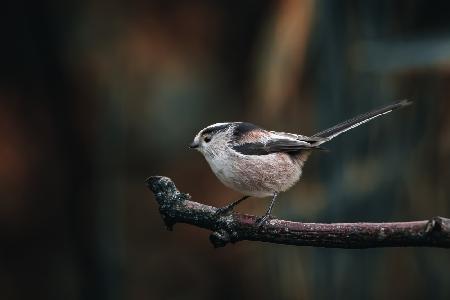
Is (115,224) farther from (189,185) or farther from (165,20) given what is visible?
(165,20)

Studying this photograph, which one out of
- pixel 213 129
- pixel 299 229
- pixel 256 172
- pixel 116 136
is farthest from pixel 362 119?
pixel 116 136

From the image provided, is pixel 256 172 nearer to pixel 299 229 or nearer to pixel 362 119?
pixel 362 119

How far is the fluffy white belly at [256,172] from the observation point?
4238 mm

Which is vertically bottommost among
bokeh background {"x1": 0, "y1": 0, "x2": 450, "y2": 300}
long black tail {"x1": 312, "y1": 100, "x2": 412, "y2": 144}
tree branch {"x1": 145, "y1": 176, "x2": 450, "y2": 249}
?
tree branch {"x1": 145, "y1": 176, "x2": 450, "y2": 249}

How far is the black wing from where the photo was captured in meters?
4.41

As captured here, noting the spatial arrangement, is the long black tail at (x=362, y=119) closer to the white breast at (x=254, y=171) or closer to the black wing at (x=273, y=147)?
the black wing at (x=273, y=147)

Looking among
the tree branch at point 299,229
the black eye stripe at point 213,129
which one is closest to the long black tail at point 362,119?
the black eye stripe at point 213,129

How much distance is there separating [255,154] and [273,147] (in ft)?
0.42

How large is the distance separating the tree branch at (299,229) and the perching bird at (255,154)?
68 centimetres

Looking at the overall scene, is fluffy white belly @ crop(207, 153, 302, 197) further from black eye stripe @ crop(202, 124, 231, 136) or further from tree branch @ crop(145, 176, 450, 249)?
tree branch @ crop(145, 176, 450, 249)

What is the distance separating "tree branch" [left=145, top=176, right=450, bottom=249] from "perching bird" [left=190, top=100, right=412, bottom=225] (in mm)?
679

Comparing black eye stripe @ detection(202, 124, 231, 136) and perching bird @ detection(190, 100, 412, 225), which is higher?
black eye stripe @ detection(202, 124, 231, 136)

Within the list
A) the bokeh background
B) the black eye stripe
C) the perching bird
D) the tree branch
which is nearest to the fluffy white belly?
the perching bird

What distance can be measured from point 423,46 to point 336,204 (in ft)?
4.91
